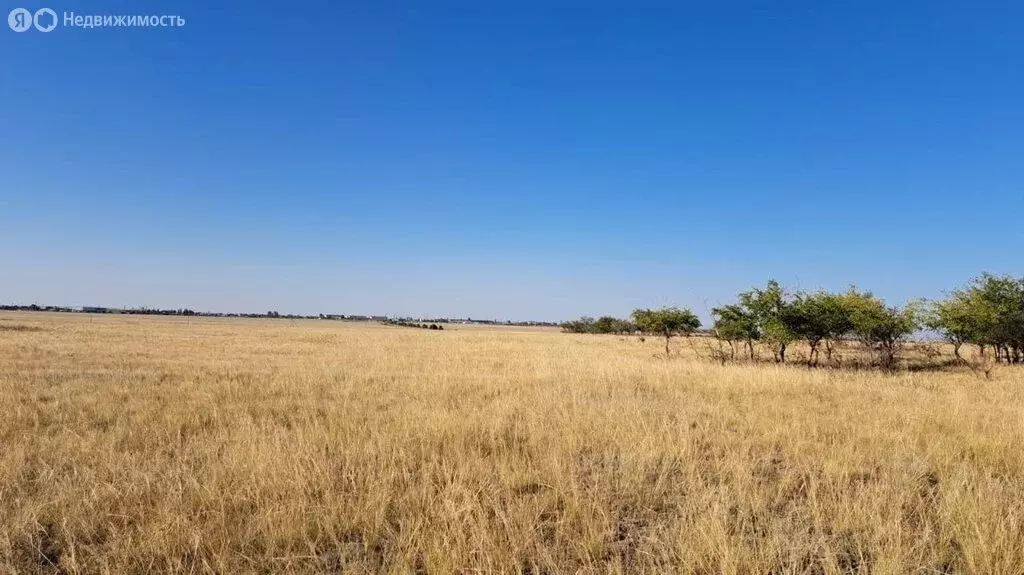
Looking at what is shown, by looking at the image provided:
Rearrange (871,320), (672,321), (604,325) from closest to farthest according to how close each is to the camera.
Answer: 1. (871,320)
2. (672,321)
3. (604,325)

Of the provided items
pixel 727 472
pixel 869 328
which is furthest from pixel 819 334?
pixel 727 472

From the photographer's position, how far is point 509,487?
5.69m

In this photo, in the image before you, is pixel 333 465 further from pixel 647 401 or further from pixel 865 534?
pixel 647 401

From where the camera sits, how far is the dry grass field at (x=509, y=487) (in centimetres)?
411

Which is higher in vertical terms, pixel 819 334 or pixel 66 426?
pixel 819 334

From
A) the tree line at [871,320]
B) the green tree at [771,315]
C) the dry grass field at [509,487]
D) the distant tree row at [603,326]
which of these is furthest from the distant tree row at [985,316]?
the distant tree row at [603,326]

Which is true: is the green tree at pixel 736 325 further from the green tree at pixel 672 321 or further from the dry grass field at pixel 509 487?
the dry grass field at pixel 509 487

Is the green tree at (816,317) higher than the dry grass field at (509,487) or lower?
higher

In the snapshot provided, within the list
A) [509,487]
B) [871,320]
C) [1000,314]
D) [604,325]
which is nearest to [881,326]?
[871,320]

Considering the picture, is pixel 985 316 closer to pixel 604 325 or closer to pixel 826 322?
pixel 826 322

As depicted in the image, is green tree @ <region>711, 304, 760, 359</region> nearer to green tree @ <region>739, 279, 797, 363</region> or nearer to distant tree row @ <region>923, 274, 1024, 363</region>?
green tree @ <region>739, 279, 797, 363</region>

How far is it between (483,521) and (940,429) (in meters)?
8.94

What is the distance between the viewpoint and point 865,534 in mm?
4340

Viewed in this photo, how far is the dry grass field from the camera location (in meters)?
4.11
